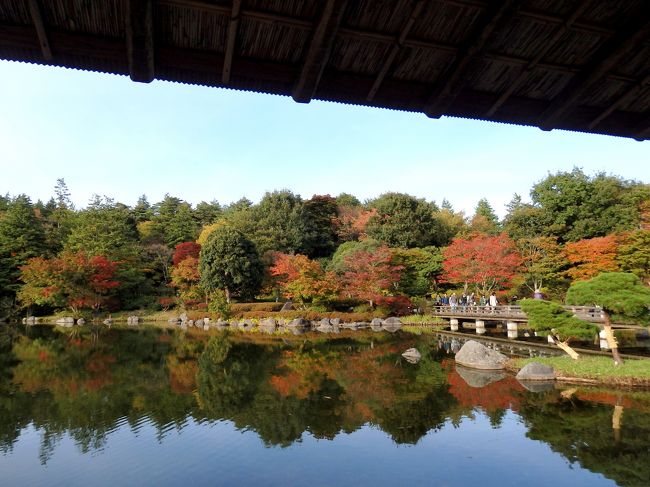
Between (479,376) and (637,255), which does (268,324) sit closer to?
(479,376)

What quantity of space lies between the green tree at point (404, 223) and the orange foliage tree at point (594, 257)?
13.1 m

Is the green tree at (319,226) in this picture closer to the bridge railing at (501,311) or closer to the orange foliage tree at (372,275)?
the orange foliage tree at (372,275)

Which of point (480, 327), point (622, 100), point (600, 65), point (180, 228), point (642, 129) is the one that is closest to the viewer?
point (600, 65)

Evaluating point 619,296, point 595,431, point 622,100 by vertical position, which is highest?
point 622,100

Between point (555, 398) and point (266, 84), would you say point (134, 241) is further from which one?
point (266, 84)

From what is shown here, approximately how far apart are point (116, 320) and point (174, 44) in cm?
3410

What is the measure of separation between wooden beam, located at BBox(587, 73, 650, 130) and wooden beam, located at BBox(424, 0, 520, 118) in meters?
1.29

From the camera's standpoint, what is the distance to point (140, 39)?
99.0 inches

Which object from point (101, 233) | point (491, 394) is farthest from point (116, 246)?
point (491, 394)

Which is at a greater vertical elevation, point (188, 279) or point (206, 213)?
point (206, 213)

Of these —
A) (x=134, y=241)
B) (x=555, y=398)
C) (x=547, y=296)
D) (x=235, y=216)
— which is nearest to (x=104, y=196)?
(x=134, y=241)

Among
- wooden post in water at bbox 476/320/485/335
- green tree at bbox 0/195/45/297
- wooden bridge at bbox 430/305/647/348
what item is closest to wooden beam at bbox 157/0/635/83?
wooden bridge at bbox 430/305/647/348

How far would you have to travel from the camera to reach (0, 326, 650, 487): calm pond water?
21.5ft

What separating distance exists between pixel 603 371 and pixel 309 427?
26.4ft
